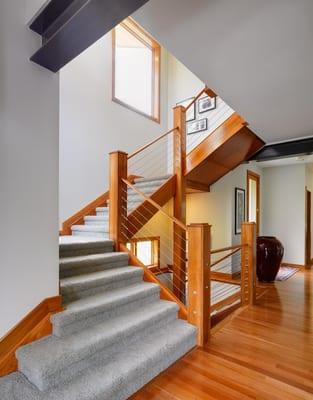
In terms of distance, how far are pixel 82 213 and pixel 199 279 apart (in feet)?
7.74

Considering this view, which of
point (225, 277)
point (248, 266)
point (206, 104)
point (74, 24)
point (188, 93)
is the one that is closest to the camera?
point (74, 24)

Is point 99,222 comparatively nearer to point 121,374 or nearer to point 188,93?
point 121,374

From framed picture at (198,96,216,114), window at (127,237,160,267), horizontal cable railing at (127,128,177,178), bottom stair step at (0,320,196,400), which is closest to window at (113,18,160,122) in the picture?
horizontal cable railing at (127,128,177,178)

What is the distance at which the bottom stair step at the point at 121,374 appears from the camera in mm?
1518

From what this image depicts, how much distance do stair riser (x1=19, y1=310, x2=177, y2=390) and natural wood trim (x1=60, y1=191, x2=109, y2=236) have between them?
212cm

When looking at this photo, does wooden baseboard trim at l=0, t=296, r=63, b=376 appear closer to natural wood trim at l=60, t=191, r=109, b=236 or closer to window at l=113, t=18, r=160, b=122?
natural wood trim at l=60, t=191, r=109, b=236

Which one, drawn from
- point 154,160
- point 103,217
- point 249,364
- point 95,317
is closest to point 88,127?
point 103,217

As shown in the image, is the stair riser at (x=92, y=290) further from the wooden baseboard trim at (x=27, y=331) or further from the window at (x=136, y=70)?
the window at (x=136, y=70)

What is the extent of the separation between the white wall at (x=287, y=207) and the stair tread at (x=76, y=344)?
16.8 ft

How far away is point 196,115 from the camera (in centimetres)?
548

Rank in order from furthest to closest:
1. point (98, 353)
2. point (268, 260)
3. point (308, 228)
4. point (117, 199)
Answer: point (308, 228) → point (268, 260) → point (117, 199) → point (98, 353)

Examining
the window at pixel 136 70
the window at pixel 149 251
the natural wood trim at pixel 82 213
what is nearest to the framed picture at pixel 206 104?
the window at pixel 136 70

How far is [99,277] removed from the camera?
246cm

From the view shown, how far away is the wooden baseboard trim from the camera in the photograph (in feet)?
5.42
